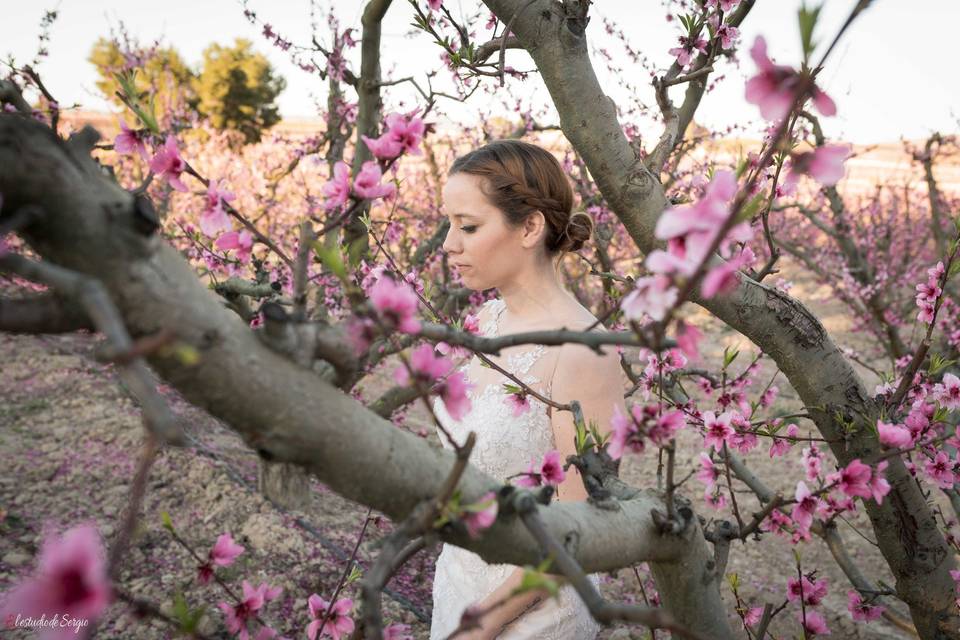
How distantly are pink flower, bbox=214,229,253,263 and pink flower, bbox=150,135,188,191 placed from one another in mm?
102

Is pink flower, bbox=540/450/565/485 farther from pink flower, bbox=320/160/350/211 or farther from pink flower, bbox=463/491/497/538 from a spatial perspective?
pink flower, bbox=320/160/350/211

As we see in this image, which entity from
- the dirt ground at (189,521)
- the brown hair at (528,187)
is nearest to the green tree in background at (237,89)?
the dirt ground at (189,521)

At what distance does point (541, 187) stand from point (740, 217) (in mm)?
1487

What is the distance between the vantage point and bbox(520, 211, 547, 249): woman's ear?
1997 millimetres

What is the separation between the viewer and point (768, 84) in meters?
0.74

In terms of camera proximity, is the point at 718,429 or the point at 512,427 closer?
the point at 718,429

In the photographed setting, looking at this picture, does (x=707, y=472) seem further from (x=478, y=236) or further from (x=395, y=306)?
(x=395, y=306)

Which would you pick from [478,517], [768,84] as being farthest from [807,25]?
[478,517]

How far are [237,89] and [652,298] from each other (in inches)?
890

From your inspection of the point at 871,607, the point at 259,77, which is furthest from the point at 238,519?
the point at 259,77

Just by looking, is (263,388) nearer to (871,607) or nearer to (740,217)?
(740,217)

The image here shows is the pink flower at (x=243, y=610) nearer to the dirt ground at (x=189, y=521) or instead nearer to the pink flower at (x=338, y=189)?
the pink flower at (x=338, y=189)

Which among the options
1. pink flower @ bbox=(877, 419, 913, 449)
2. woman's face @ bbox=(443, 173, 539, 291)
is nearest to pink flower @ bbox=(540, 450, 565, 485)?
pink flower @ bbox=(877, 419, 913, 449)

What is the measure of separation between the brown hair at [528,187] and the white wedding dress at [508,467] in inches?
17.0
